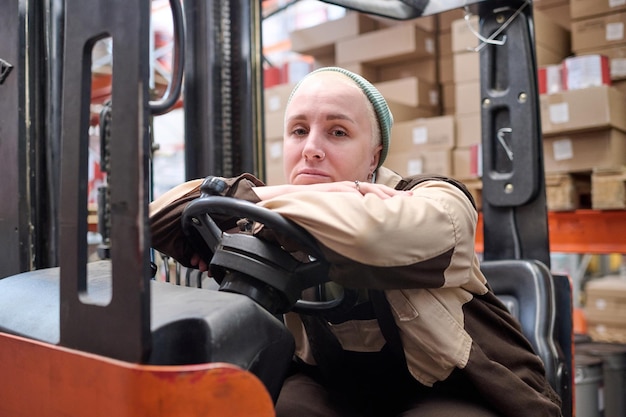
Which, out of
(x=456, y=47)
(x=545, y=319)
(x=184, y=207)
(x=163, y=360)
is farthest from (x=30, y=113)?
(x=456, y=47)

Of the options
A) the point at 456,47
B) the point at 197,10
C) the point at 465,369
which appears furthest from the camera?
the point at 456,47

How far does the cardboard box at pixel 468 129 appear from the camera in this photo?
4430 mm

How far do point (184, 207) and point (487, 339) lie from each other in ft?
2.35

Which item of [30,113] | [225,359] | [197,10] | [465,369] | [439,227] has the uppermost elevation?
[197,10]

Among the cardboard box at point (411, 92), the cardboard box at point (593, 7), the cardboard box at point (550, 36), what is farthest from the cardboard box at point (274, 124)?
the cardboard box at point (593, 7)

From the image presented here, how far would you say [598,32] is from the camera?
3857 mm

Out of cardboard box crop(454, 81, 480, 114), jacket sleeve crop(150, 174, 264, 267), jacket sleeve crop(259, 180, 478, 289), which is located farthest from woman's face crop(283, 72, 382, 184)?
cardboard box crop(454, 81, 480, 114)

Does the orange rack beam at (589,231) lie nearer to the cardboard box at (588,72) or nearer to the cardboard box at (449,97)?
the cardboard box at (588,72)

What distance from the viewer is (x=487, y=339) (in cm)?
144

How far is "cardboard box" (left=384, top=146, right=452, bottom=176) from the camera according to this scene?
14.6 feet

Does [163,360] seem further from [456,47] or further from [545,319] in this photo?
[456,47]

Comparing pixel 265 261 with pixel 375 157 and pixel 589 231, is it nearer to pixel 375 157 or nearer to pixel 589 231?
pixel 375 157

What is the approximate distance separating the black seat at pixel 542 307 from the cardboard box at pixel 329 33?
335 centimetres

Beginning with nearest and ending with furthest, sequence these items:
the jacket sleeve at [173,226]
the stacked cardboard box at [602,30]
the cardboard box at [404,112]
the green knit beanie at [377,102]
→ the jacket sleeve at [173,226], the green knit beanie at [377,102], the stacked cardboard box at [602,30], the cardboard box at [404,112]
